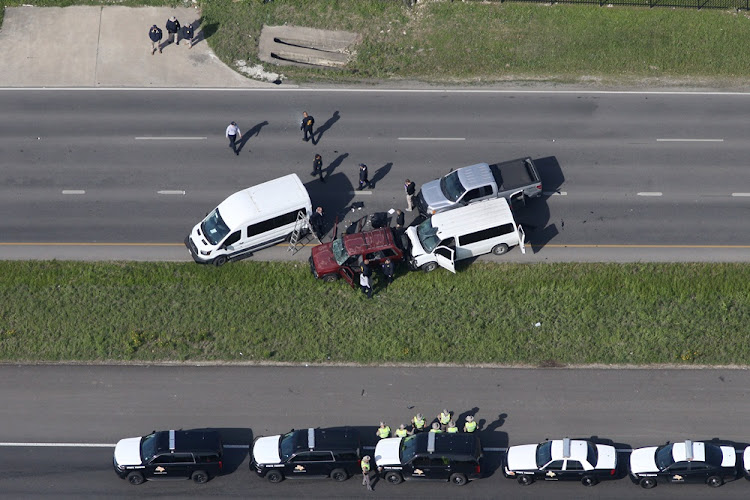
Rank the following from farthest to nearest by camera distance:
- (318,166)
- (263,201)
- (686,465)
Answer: (318,166) < (263,201) < (686,465)

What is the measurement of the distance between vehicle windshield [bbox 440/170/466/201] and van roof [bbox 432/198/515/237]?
0.92 m

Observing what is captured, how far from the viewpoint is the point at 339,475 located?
29.4 meters

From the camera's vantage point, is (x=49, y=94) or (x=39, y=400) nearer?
(x=39, y=400)

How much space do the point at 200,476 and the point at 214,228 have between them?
33.7ft

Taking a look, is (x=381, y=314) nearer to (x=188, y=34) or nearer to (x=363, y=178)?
(x=363, y=178)

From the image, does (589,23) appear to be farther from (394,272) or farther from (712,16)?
(394,272)

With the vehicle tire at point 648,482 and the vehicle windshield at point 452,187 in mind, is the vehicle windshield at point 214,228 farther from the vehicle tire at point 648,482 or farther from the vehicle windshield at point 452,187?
the vehicle tire at point 648,482

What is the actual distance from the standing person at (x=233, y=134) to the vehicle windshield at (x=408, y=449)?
53.9 ft

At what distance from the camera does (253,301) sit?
34.2 m

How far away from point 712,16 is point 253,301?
28610 millimetres

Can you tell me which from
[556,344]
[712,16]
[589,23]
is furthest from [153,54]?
[712,16]

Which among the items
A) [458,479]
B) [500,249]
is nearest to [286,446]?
[458,479]

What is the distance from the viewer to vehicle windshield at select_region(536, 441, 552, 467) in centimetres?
2870

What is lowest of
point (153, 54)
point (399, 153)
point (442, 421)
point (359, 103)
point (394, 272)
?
point (442, 421)
